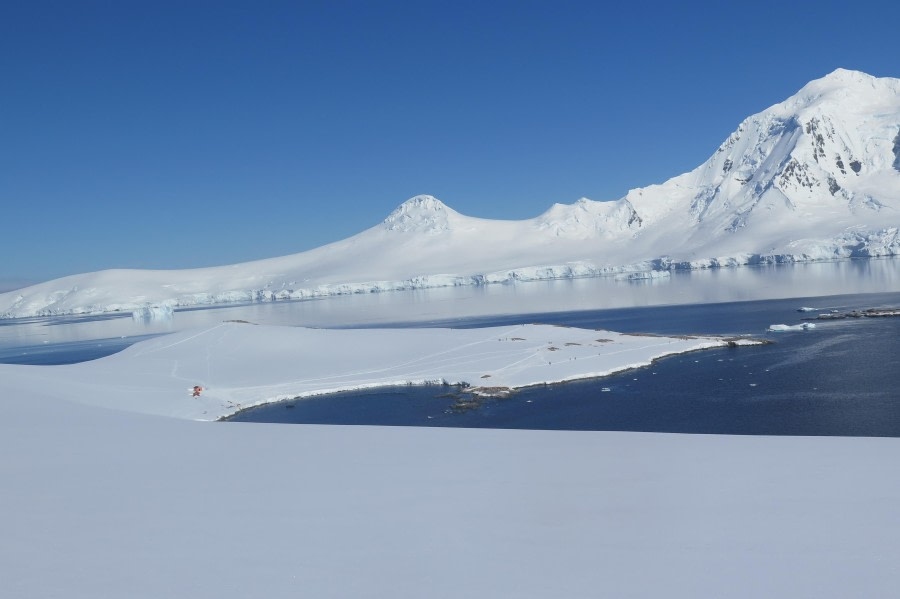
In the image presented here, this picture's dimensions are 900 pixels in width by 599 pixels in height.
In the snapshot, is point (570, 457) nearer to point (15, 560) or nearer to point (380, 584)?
point (380, 584)

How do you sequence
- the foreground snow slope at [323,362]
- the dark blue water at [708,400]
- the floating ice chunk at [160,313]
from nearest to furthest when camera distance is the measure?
1. the dark blue water at [708,400]
2. the foreground snow slope at [323,362]
3. the floating ice chunk at [160,313]

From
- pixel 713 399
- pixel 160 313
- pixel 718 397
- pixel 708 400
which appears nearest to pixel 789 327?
pixel 718 397

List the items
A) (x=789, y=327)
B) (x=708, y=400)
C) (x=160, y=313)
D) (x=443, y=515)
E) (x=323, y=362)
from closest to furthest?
(x=443, y=515) < (x=708, y=400) < (x=323, y=362) < (x=789, y=327) < (x=160, y=313)

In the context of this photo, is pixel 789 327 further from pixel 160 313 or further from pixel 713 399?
pixel 160 313

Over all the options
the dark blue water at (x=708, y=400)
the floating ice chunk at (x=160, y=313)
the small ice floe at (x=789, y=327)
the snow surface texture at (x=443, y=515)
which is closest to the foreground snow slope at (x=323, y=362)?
the dark blue water at (x=708, y=400)

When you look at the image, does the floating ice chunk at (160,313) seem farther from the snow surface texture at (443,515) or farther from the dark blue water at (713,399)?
the snow surface texture at (443,515)

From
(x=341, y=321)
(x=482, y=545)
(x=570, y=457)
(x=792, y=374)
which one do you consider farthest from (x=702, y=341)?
(x=341, y=321)
